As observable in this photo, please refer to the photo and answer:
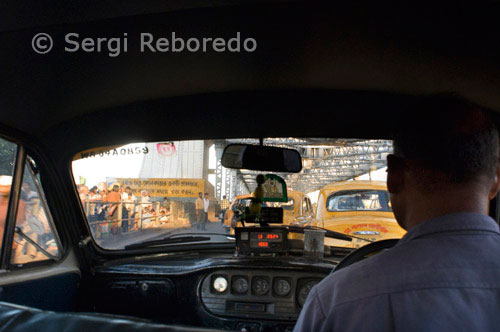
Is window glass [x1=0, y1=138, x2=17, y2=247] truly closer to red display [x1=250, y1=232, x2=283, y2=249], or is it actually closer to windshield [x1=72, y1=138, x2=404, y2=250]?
windshield [x1=72, y1=138, x2=404, y2=250]

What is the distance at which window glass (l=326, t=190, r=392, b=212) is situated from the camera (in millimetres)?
6645

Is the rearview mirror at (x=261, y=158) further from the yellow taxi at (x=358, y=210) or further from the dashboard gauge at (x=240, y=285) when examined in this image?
the yellow taxi at (x=358, y=210)

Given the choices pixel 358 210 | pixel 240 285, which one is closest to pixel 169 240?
pixel 240 285

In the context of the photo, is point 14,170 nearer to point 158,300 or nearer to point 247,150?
point 158,300

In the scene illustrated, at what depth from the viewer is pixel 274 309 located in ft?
9.57

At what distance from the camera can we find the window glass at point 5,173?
2625 mm

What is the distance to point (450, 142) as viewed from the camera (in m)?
1.00

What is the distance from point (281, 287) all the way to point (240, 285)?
319mm

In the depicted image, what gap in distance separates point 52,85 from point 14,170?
66 centimetres

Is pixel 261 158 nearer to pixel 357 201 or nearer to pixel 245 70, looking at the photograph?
pixel 245 70

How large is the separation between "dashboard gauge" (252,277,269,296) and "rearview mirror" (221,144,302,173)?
2.79 feet

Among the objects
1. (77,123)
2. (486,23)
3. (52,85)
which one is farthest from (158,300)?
(486,23)

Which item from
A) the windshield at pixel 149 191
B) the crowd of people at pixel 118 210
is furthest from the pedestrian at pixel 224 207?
the crowd of people at pixel 118 210

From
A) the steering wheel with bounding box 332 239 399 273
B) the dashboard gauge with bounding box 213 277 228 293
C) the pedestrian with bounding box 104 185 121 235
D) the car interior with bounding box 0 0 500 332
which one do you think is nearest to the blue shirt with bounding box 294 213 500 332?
the steering wheel with bounding box 332 239 399 273
